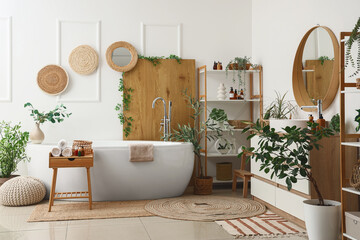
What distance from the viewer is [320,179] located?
11.2 ft

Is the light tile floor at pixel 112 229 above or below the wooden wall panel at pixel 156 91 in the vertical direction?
below

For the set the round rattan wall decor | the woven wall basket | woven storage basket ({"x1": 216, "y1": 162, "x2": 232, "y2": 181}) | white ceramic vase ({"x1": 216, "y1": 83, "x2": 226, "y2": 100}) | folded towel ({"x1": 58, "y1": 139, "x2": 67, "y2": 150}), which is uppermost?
the woven wall basket

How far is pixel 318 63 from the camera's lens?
4102 millimetres

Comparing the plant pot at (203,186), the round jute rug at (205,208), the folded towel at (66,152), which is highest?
the folded towel at (66,152)

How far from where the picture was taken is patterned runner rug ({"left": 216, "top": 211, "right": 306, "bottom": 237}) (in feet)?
11.2

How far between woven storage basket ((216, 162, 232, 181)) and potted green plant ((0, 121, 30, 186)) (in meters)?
2.31

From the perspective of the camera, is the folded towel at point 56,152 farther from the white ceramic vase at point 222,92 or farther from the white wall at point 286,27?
the white wall at point 286,27

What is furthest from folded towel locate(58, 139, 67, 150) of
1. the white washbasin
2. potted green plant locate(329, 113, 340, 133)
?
potted green plant locate(329, 113, 340, 133)

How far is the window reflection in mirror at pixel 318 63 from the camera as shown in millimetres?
3916

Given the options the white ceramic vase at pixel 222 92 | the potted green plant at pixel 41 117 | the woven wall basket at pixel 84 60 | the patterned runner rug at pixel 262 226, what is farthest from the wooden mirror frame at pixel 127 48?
the patterned runner rug at pixel 262 226

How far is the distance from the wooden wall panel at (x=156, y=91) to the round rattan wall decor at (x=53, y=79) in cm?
77

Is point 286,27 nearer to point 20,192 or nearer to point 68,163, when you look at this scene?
point 68,163

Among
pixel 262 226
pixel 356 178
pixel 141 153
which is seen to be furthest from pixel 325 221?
pixel 141 153

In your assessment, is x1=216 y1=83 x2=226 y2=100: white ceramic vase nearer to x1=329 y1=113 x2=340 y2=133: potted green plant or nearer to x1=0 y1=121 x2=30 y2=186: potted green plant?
x1=329 y1=113 x2=340 y2=133: potted green plant
